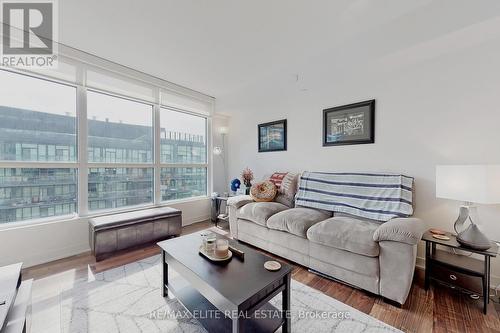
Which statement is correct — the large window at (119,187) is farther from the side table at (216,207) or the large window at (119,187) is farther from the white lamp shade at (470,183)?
the white lamp shade at (470,183)

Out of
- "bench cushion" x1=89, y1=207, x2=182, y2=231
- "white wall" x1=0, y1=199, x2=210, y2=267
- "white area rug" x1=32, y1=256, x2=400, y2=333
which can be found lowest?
"white area rug" x1=32, y1=256, x2=400, y2=333

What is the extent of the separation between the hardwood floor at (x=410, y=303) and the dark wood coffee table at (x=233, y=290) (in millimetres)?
742

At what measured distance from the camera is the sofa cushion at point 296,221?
213 centimetres

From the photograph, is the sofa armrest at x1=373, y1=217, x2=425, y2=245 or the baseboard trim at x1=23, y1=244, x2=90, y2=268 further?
the baseboard trim at x1=23, y1=244, x2=90, y2=268

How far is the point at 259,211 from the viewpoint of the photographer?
2.57 metres

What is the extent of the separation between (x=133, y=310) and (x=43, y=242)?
1650 mm

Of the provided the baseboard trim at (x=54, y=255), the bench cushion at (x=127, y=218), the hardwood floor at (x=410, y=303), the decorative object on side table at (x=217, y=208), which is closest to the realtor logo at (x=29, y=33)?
the bench cushion at (x=127, y=218)

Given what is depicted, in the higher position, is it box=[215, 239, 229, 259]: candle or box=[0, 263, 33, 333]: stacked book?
box=[215, 239, 229, 259]: candle

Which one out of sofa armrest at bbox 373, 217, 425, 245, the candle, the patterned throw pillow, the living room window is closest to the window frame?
the living room window

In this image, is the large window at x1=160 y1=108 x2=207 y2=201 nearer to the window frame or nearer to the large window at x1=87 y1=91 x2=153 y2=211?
the window frame

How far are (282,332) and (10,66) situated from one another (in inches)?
144

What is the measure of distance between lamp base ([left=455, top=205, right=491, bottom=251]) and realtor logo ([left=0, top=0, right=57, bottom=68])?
13.1 ft

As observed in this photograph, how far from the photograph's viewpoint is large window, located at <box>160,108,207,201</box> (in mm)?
3588

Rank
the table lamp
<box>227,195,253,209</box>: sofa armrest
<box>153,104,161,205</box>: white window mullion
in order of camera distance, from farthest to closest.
Answer: <box>153,104,161,205</box>: white window mullion → <box>227,195,253,209</box>: sofa armrest → the table lamp
